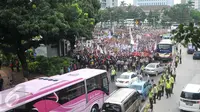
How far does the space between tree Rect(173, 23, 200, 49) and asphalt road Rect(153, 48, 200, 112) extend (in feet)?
28.6

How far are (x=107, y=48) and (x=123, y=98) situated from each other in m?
19.6

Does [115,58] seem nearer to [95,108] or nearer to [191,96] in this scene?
[95,108]

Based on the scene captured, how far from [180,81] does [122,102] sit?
37.9ft

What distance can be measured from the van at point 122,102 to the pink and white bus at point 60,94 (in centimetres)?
134

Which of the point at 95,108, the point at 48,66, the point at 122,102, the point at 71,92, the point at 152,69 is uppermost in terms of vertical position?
the point at 71,92

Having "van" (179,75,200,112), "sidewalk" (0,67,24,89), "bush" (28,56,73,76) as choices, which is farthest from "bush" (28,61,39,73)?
"van" (179,75,200,112)

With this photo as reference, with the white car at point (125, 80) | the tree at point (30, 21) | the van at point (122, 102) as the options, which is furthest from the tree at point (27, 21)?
→ the van at point (122, 102)

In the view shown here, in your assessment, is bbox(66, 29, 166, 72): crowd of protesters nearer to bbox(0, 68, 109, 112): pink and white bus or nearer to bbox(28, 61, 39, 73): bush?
bbox(28, 61, 39, 73): bush

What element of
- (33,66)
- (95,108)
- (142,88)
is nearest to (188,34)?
(95,108)

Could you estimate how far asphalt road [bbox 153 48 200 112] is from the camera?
1494 cm

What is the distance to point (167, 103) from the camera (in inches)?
615

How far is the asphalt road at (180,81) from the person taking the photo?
49.0ft

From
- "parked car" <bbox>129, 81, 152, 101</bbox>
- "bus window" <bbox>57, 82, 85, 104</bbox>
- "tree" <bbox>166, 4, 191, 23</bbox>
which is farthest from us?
"tree" <bbox>166, 4, 191, 23</bbox>

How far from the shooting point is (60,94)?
1098cm
